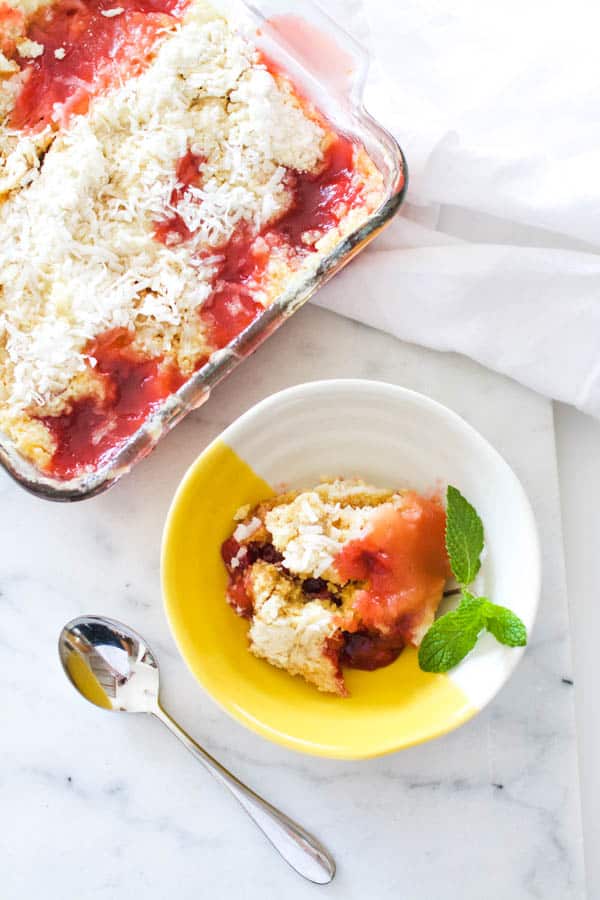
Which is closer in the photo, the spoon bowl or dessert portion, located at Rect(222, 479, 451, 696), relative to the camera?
dessert portion, located at Rect(222, 479, 451, 696)

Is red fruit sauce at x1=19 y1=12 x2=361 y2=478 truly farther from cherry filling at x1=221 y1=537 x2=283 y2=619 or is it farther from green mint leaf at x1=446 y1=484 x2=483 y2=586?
green mint leaf at x1=446 y1=484 x2=483 y2=586

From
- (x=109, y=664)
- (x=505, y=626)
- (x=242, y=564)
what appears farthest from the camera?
(x=109, y=664)

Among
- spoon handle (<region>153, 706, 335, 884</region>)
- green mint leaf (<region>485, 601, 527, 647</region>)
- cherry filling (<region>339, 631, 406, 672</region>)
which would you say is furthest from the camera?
spoon handle (<region>153, 706, 335, 884</region>)

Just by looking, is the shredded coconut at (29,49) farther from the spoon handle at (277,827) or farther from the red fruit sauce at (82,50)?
the spoon handle at (277,827)

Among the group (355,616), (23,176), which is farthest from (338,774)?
(23,176)

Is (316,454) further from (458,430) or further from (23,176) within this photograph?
(23,176)

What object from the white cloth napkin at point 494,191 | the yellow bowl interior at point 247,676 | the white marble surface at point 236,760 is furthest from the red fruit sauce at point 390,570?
the white cloth napkin at point 494,191

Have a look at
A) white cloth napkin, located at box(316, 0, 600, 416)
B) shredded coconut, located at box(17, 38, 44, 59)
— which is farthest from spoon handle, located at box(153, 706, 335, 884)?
shredded coconut, located at box(17, 38, 44, 59)

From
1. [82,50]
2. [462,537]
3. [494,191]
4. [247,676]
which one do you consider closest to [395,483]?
[462,537]

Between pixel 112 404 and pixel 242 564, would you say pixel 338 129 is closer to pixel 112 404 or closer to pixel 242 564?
pixel 112 404
